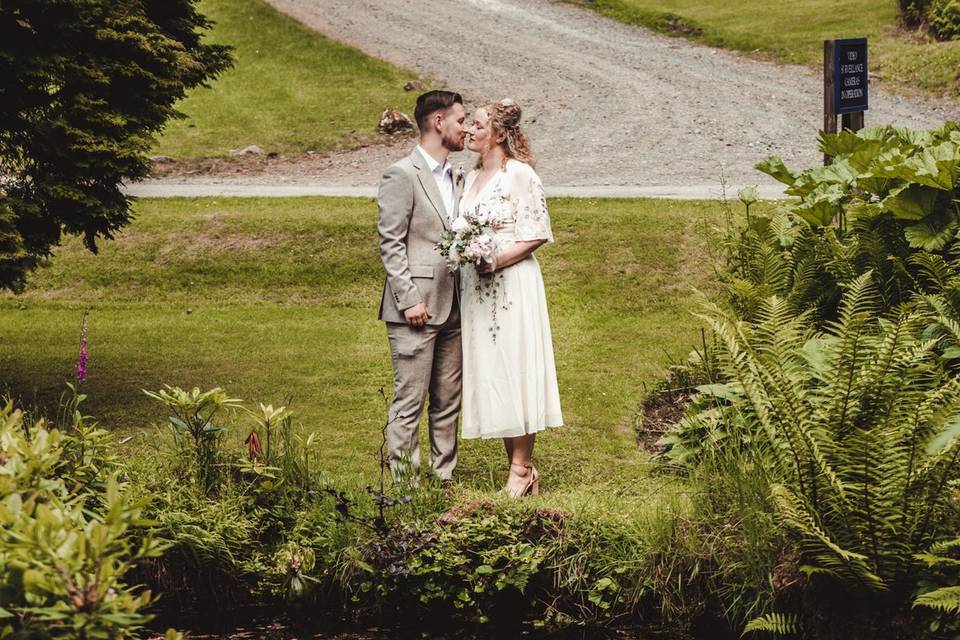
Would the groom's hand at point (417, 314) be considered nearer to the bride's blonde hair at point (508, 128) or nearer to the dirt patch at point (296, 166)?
the bride's blonde hair at point (508, 128)

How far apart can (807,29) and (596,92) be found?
249 inches

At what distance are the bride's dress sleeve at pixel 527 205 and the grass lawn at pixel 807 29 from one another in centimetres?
1620

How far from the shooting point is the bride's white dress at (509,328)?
6.27m

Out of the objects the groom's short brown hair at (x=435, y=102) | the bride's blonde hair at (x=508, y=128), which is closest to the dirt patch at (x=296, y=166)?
the groom's short brown hair at (x=435, y=102)

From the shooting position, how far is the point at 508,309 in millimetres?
6348

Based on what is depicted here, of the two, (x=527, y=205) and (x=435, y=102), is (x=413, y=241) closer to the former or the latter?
(x=527, y=205)

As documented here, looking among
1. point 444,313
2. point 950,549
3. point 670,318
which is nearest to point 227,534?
point 444,313

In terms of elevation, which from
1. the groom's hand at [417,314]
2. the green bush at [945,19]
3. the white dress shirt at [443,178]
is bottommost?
the groom's hand at [417,314]

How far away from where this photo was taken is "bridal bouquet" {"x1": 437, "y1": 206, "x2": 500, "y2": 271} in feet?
19.9

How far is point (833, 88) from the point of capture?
360 inches

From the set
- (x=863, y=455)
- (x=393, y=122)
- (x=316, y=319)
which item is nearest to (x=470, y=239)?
(x=863, y=455)

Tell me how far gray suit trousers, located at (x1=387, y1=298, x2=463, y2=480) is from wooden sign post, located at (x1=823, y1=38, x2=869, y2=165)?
4010 millimetres

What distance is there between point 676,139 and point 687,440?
1335 centimetres

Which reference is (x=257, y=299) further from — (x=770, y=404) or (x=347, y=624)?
(x=770, y=404)
